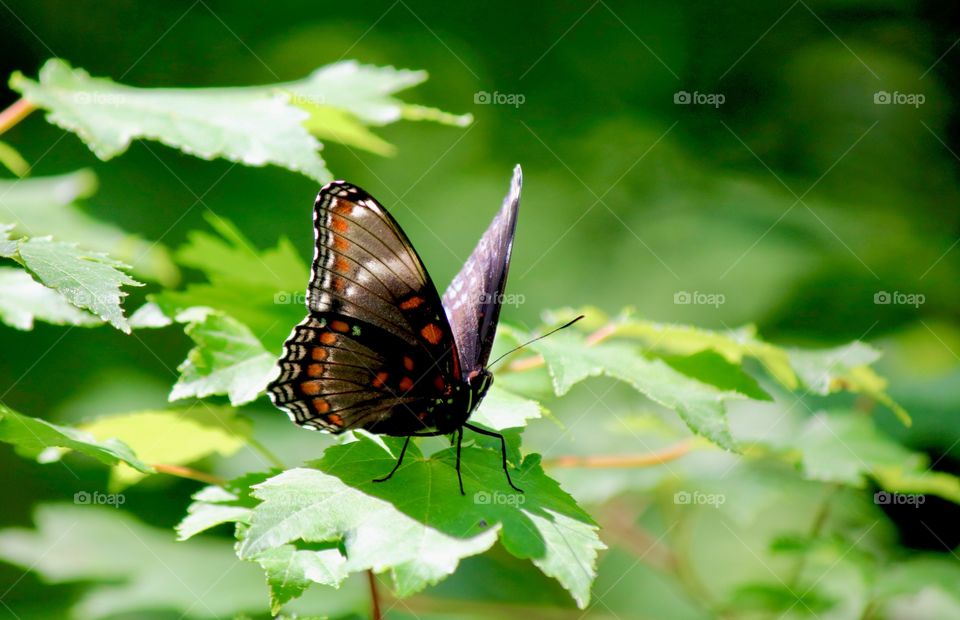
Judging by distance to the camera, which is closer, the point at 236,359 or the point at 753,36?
the point at 236,359

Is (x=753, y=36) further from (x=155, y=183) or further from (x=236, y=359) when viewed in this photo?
(x=236, y=359)

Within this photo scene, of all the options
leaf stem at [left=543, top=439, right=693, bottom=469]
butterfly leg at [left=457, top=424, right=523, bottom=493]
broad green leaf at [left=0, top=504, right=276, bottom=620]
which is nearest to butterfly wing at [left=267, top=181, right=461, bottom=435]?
butterfly leg at [left=457, top=424, right=523, bottom=493]

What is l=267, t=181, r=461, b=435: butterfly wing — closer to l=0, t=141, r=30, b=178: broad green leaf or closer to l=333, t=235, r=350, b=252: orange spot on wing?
l=333, t=235, r=350, b=252: orange spot on wing

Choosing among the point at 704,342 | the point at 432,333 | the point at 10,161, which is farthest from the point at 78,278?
the point at 704,342

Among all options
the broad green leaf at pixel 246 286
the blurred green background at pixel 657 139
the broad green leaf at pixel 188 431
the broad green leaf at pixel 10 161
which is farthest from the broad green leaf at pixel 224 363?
the blurred green background at pixel 657 139

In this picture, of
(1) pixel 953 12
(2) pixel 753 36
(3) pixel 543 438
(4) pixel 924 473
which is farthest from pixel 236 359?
(1) pixel 953 12

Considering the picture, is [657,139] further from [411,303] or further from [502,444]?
[502,444]
